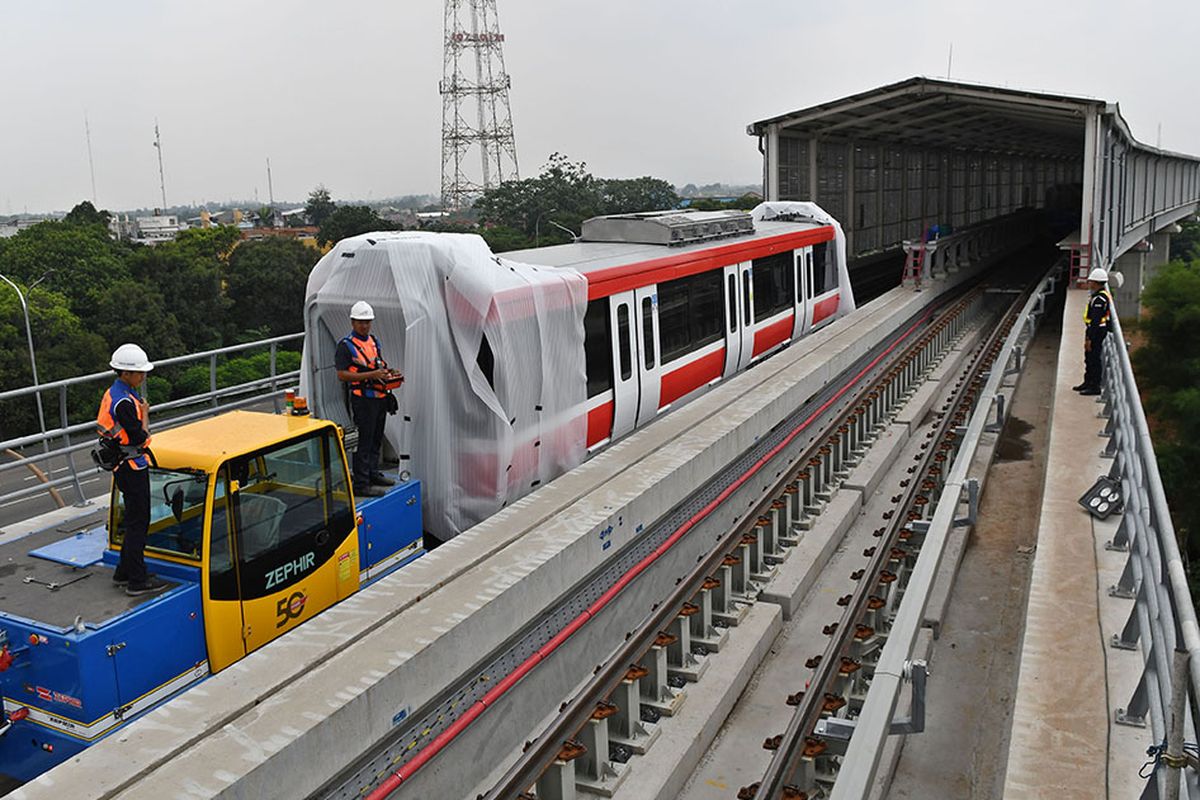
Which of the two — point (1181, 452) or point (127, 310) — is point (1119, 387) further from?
point (127, 310)

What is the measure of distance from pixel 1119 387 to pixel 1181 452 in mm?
17494

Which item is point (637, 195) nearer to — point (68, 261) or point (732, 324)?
point (68, 261)

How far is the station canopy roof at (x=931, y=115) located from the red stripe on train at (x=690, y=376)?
13.2 meters

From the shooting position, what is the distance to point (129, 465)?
5.99m

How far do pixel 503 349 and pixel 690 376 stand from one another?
481cm

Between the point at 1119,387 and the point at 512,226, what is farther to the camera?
the point at 512,226

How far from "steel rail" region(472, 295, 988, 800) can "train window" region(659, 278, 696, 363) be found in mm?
1660

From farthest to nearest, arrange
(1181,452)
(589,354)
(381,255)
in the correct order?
(1181,452) → (589,354) → (381,255)

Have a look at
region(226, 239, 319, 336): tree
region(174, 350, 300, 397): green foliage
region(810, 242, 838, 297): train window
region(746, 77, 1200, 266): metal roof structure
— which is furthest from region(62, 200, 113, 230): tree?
region(810, 242, 838, 297): train window

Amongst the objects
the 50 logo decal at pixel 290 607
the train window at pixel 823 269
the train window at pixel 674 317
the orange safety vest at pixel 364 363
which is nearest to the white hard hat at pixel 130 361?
the 50 logo decal at pixel 290 607

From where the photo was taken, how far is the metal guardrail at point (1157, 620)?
12.8 feet

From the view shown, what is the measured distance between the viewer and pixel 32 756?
5547 mm

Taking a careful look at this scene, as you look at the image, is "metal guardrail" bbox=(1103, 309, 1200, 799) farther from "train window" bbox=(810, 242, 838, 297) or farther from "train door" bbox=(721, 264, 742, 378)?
"train window" bbox=(810, 242, 838, 297)

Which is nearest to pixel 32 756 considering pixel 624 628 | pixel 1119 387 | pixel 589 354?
pixel 624 628
